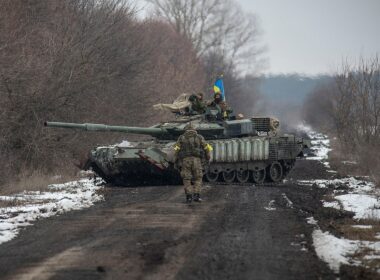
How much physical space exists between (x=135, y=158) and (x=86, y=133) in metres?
6.28

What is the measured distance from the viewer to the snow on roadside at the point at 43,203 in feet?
35.3

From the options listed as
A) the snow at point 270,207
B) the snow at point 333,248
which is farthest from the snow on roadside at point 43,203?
the snow at point 333,248

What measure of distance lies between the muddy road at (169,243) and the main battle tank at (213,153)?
3.90 meters

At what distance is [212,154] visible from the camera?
1944 cm

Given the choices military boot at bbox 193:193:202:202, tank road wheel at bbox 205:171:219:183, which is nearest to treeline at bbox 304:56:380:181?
tank road wheel at bbox 205:171:219:183

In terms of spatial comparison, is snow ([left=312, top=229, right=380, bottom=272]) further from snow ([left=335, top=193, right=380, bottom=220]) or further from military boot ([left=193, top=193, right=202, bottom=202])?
military boot ([left=193, top=193, right=202, bottom=202])

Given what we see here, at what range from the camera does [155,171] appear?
60.2ft

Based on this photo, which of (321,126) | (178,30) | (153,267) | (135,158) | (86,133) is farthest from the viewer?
(321,126)

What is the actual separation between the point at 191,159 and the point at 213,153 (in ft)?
17.4

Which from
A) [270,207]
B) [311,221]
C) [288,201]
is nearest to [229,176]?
[288,201]

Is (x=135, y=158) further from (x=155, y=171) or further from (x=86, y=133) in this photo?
(x=86, y=133)

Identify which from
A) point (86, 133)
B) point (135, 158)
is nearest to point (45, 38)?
point (86, 133)

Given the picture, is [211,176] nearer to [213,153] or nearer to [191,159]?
[213,153]

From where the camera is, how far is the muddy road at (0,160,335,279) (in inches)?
286
